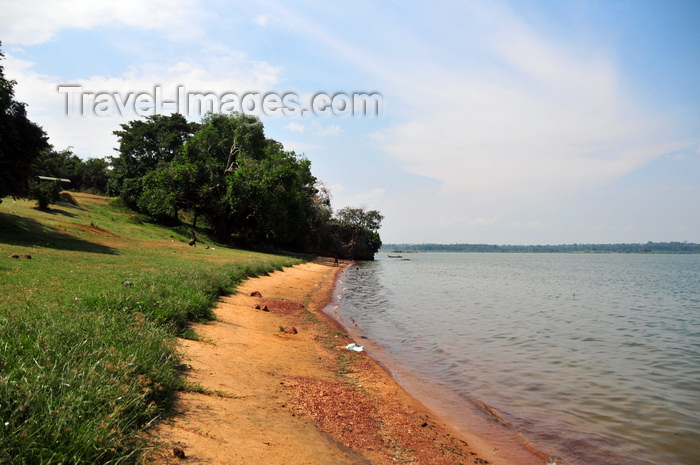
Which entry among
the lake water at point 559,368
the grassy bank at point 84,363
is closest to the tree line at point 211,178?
the lake water at point 559,368

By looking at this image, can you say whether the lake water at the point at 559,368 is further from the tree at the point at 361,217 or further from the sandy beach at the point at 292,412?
the tree at the point at 361,217

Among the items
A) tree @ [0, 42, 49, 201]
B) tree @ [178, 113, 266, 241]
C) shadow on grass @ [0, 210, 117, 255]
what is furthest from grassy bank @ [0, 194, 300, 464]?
tree @ [178, 113, 266, 241]

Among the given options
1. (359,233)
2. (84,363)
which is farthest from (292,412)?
(359,233)

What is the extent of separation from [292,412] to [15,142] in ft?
81.7

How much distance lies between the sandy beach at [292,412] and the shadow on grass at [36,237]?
14234 mm

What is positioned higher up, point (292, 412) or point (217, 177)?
point (217, 177)

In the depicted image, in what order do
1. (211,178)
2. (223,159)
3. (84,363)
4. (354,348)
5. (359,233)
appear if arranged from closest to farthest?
(84,363), (354,348), (211,178), (223,159), (359,233)

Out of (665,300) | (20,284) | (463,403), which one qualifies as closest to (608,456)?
(463,403)

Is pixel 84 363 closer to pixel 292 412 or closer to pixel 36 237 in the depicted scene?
pixel 292 412

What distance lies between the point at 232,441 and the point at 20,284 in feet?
26.5

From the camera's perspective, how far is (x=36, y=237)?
21.5 meters

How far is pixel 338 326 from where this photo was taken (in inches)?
579

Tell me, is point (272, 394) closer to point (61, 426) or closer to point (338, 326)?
point (61, 426)

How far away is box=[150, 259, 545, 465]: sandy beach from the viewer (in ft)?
14.6
